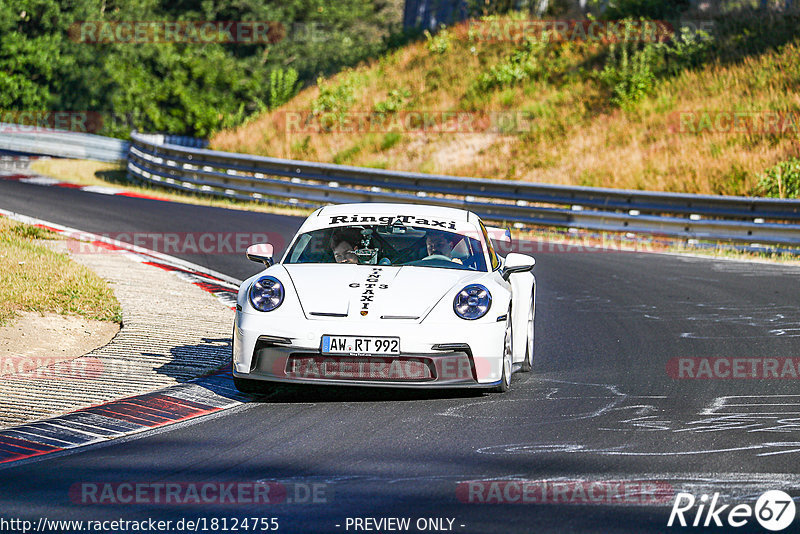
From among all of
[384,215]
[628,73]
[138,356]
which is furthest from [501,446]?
[628,73]

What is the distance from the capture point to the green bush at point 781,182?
70.0 feet

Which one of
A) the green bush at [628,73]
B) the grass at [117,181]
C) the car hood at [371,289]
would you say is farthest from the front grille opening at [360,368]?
the green bush at [628,73]

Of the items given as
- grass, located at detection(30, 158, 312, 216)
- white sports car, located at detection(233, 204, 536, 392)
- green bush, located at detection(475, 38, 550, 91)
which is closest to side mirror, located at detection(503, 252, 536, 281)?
white sports car, located at detection(233, 204, 536, 392)

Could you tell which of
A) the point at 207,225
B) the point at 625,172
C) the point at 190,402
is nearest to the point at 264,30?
the point at 625,172

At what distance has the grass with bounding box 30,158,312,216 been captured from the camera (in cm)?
2353

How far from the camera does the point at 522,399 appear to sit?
759cm

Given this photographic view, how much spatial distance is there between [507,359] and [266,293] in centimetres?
170

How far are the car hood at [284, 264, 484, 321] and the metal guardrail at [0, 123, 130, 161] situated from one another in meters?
27.3

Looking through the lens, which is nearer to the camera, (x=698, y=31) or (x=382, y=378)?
(x=382, y=378)

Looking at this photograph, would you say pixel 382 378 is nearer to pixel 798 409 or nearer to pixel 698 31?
pixel 798 409

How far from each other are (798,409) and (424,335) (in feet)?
7.99

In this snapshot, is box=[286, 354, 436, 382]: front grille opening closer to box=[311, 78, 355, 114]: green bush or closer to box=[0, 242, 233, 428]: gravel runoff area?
box=[0, 242, 233, 428]: gravel runoff area

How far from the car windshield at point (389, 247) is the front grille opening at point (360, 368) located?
4.04 ft

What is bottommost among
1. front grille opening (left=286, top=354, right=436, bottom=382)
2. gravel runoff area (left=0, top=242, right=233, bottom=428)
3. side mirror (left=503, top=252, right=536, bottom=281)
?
gravel runoff area (left=0, top=242, right=233, bottom=428)
